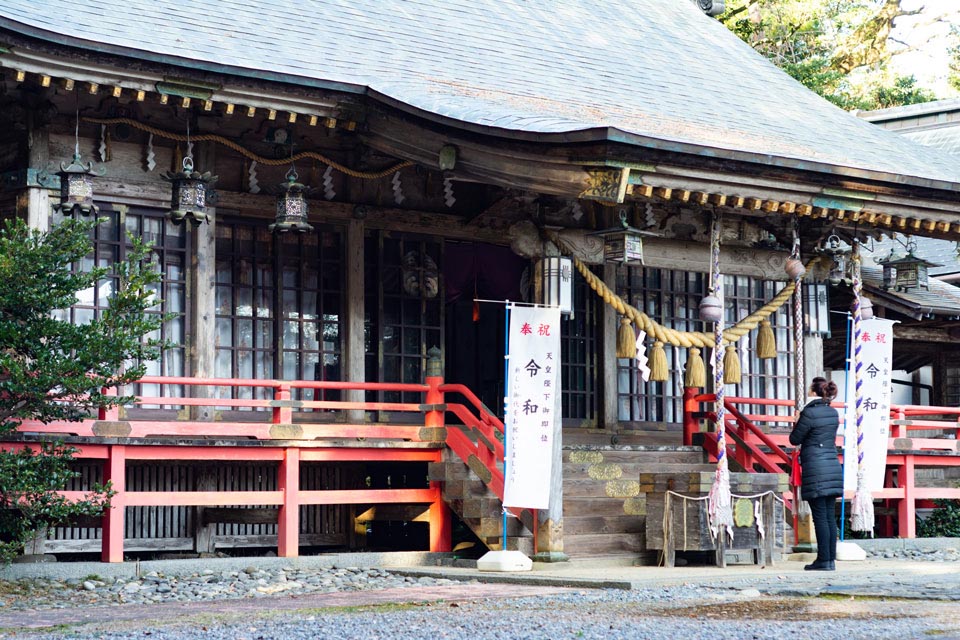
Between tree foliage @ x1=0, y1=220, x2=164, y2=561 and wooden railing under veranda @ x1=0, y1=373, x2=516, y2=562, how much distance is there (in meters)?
0.46

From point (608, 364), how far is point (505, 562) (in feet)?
16.5

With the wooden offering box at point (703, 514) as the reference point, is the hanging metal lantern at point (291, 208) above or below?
above

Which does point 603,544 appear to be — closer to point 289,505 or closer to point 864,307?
point 289,505

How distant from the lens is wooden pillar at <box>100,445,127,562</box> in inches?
457

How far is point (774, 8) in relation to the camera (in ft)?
105

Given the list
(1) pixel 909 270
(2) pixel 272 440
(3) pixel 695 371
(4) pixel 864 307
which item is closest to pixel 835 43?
(1) pixel 909 270

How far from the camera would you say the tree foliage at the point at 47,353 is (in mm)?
10422

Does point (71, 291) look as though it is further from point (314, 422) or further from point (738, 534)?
point (738, 534)

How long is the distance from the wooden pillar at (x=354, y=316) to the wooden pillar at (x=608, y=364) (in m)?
3.22

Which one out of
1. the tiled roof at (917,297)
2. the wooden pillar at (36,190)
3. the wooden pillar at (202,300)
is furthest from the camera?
the tiled roof at (917,297)

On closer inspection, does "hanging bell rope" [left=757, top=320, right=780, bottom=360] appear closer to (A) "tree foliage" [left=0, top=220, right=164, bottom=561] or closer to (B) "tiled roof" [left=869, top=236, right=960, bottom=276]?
(A) "tree foliage" [left=0, top=220, right=164, bottom=561]

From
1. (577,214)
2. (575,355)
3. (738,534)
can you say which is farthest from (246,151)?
(738,534)

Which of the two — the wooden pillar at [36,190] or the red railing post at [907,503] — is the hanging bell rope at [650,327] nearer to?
the red railing post at [907,503]

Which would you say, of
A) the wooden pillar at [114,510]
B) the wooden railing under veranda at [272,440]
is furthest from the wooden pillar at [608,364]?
the wooden pillar at [114,510]
